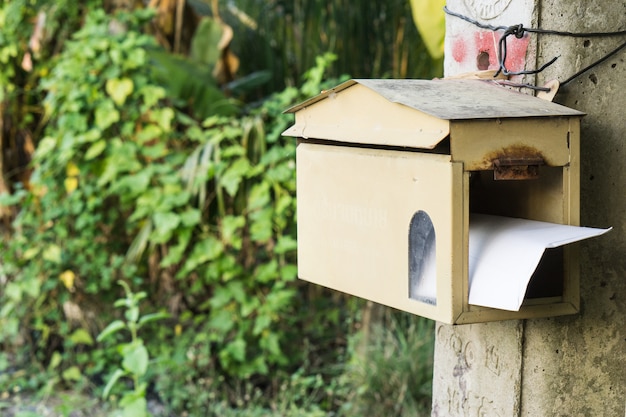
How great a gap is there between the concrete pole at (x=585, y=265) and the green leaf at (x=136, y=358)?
5.38ft

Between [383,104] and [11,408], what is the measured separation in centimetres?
379

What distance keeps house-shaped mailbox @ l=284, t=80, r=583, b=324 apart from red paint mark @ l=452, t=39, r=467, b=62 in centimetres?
17

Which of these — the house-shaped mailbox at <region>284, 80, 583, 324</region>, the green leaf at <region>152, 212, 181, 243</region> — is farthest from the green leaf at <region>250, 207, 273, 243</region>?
the house-shaped mailbox at <region>284, 80, 583, 324</region>

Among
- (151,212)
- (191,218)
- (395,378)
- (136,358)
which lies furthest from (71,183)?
(395,378)

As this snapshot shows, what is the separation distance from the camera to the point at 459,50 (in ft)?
7.31

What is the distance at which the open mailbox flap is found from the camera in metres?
1.72

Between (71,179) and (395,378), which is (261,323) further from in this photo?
(71,179)

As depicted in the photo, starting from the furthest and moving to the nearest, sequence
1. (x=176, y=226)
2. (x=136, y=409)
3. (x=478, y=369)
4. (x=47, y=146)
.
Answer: (x=47, y=146) < (x=176, y=226) < (x=136, y=409) < (x=478, y=369)

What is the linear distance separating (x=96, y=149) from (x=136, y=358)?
1791mm

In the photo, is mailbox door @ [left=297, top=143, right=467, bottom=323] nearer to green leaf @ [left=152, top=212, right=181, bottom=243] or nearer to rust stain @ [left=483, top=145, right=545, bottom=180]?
rust stain @ [left=483, top=145, right=545, bottom=180]

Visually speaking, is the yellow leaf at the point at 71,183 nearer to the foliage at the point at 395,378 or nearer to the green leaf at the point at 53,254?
the green leaf at the point at 53,254

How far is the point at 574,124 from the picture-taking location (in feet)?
6.10

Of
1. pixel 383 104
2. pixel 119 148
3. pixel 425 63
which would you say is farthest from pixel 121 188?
pixel 383 104

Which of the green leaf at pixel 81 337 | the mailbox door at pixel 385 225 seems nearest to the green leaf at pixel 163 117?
the green leaf at pixel 81 337
